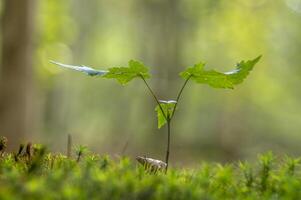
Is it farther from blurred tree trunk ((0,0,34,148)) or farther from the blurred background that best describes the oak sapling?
the blurred background

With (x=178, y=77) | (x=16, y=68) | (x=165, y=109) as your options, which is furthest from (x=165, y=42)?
(x=165, y=109)

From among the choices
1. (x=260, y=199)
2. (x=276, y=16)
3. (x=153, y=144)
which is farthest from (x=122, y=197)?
(x=276, y=16)

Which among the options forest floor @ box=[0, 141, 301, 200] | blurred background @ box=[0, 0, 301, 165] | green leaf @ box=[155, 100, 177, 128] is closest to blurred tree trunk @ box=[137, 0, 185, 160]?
blurred background @ box=[0, 0, 301, 165]

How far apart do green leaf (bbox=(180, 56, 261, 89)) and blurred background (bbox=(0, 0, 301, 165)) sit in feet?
41.9

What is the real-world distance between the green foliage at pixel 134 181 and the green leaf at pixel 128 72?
250mm

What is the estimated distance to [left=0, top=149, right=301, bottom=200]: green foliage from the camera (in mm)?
859

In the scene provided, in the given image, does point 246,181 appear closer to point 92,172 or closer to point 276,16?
point 92,172

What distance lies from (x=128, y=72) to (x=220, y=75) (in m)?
0.28

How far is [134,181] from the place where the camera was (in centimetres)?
97

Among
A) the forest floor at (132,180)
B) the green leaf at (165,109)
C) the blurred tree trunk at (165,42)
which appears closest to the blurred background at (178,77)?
the blurred tree trunk at (165,42)

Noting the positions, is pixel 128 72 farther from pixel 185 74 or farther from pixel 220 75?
pixel 220 75

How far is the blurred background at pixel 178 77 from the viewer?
18.3 meters

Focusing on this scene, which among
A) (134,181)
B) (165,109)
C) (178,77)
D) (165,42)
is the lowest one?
(134,181)

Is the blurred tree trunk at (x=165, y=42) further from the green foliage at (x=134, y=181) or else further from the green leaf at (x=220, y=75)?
the green foliage at (x=134, y=181)
